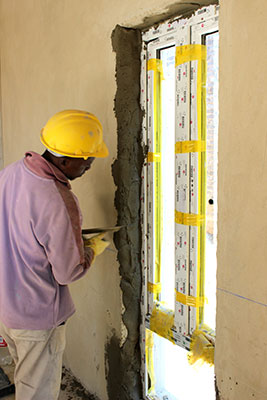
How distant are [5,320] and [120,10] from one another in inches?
63.0

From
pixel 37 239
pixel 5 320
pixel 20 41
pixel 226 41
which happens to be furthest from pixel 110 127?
pixel 20 41

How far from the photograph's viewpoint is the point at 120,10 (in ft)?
6.40

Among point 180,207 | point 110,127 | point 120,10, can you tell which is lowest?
point 180,207

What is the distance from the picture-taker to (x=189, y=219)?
1.83 meters

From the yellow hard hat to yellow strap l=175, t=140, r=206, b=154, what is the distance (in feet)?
1.24

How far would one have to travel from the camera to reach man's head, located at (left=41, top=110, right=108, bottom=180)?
1.73 metres

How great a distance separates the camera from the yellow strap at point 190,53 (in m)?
1.70

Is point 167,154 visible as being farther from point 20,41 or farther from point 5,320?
point 20,41

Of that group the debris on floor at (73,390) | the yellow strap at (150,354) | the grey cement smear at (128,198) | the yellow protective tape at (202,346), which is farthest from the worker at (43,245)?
the debris on floor at (73,390)

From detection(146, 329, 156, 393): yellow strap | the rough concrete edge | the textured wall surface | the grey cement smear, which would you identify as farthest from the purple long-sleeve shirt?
the rough concrete edge

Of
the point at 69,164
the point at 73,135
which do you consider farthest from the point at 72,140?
the point at 69,164

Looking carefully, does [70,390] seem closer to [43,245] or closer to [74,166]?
[43,245]

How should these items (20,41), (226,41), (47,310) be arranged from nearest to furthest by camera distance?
(226,41) < (47,310) < (20,41)

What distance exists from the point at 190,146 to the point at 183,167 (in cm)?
10
